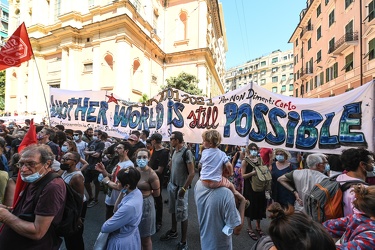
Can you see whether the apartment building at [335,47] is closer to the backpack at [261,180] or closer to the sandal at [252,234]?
the backpack at [261,180]

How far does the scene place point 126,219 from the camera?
7.22ft

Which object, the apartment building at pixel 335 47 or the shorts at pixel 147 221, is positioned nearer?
the shorts at pixel 147 221

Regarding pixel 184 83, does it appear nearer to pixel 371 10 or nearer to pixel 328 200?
pixel 371 10

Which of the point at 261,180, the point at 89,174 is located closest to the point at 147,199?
the point at 261,180

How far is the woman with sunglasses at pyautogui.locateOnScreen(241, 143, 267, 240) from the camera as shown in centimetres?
395

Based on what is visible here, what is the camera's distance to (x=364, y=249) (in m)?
1.27

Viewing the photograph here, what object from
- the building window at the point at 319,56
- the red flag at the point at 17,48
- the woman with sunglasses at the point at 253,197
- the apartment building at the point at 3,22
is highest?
the apartment building at the point at 3,22

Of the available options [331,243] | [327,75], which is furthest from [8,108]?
[327,75]

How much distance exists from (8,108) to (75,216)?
3191 centimetres

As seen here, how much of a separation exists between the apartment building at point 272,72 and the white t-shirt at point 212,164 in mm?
62835

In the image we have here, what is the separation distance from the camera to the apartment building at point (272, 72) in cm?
6397

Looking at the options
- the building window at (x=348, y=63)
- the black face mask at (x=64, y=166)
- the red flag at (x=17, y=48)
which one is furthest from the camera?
the building window at (x=348, y=63)

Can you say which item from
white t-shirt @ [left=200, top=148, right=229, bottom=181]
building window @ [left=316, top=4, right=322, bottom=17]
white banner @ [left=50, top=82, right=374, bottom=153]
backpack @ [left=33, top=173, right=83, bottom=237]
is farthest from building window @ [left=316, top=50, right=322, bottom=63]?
backpack @ [left=33, top=173, right=83, bottom=237]

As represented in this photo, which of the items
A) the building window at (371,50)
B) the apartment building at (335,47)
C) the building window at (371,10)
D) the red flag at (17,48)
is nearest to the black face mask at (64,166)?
the red flag at (17,48)
